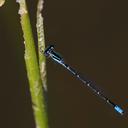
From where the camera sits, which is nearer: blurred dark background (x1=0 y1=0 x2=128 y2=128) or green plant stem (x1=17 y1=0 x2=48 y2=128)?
green plant stem (x1=17 y1=0 x2=48 y2=128)

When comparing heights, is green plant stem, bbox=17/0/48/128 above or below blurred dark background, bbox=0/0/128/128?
below

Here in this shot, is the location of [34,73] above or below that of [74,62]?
below

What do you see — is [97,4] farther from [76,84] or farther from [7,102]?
[7,102]

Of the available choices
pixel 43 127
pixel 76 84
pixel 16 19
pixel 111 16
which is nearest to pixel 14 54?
pixel 16 19

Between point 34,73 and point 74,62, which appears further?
point 74,62
